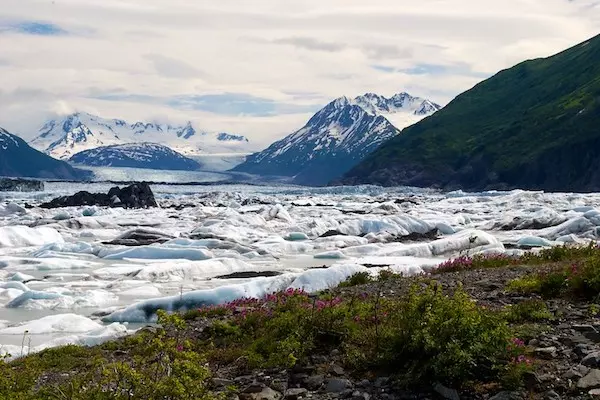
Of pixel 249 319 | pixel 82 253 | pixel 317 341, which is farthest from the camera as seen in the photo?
pixel 82 253

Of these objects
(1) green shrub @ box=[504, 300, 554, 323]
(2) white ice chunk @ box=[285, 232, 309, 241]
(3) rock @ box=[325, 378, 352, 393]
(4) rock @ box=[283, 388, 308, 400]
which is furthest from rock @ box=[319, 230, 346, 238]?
(4) rock @ box=[283, 388, 308, 400]

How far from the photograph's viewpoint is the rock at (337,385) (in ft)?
27.1

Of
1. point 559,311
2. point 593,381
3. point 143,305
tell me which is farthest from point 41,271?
point 593,381

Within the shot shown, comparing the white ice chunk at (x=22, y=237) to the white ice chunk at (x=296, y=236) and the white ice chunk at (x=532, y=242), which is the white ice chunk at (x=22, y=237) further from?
the white ice chunk at (x=532, y=242)

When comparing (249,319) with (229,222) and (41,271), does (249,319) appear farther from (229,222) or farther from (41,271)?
(229,222)

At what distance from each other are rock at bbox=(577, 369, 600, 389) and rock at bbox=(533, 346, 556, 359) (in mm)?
882

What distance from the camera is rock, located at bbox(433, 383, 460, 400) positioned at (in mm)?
7361

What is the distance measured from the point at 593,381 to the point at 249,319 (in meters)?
7.13

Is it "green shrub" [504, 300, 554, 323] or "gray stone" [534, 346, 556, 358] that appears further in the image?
"green shrub" [504, 300, 554, 323]

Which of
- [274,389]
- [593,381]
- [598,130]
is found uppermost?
[598,130]

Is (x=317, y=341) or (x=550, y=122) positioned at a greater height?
(x=550, y=122)

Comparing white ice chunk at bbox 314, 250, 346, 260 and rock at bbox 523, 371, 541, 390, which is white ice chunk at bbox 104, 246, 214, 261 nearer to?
white ice chunk at bbox 314, 250, 346, 260

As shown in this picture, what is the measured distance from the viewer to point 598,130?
Result: 162m

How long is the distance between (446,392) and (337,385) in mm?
1589
